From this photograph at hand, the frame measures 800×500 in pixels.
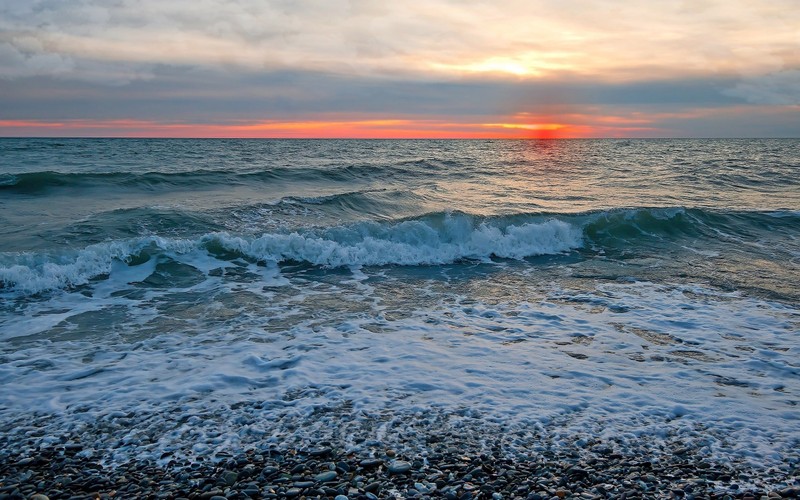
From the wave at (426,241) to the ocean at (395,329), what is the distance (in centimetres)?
6

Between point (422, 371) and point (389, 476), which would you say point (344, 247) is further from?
point (389, 476)

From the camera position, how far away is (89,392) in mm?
5551

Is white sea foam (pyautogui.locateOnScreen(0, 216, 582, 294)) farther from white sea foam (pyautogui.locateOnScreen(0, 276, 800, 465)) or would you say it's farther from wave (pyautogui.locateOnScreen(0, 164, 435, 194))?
wave (pyautogui.locateOnScreen(0, 164, 435, 194))

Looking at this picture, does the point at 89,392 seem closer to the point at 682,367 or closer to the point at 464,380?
the point at 464,380

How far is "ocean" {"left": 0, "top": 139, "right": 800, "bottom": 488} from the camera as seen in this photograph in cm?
486

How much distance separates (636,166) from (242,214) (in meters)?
28.1

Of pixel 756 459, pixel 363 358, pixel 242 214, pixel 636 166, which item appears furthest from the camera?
pixel 636 166

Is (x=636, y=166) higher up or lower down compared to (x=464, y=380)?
higher up

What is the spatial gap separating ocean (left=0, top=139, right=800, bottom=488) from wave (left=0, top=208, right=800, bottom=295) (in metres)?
0.06

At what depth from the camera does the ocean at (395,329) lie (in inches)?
191

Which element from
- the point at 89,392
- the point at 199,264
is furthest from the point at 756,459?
the point at 199,264

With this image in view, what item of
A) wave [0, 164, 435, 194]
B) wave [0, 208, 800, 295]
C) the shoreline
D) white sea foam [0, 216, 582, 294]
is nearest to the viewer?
the shoreline

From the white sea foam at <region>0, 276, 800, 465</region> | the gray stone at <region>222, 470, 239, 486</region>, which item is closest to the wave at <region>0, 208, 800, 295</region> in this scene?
the white sea foam at <region>0, 276, 800, 465</region>

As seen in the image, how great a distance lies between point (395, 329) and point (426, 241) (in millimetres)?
6002
